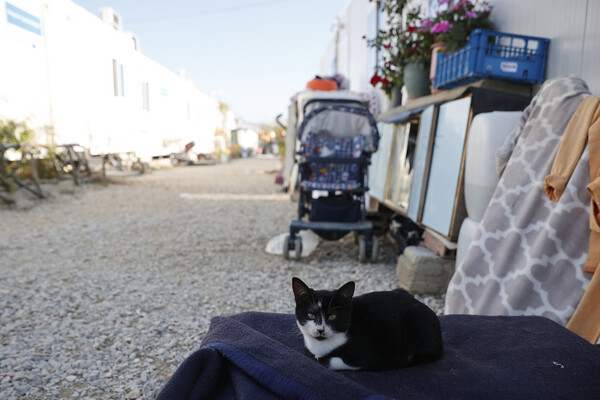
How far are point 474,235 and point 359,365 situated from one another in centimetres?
140

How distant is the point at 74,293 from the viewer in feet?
10.2

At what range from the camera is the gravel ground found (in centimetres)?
209

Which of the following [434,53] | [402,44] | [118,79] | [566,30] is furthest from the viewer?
[118,79]

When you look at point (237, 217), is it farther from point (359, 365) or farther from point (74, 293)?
point (359, 365)

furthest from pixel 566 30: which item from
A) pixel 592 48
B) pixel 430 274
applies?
pixel 430 274

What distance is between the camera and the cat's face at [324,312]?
4.52 ft

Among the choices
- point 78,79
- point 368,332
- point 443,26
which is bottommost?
point 368,332

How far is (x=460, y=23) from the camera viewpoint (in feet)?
10.7

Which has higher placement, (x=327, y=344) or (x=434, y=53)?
(x=434, y=53)

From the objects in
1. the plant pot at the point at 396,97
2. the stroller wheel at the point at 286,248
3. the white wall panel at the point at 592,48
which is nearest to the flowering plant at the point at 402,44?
the plant pot at the point at 396,97

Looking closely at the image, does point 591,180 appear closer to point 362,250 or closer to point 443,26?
point 443,26

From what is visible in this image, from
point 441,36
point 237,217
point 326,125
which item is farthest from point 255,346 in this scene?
point 237,217

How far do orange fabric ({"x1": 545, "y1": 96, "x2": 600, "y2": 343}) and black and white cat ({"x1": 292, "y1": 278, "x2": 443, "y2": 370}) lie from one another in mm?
789

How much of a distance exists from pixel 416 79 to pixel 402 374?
3.42 m
